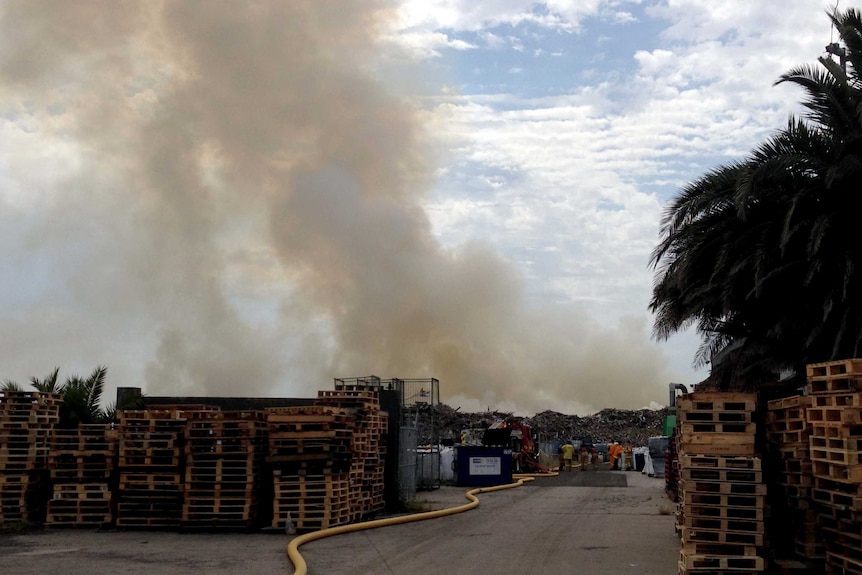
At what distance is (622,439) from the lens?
75.4 m

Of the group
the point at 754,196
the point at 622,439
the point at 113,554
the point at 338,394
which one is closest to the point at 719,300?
the point at 754,196

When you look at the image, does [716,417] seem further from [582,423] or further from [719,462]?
[582,423]

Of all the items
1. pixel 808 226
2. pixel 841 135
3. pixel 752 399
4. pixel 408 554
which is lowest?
pixel 408 554

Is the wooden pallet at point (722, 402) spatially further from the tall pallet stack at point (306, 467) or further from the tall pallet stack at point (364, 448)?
the tall pallet stack at point (364, 448)

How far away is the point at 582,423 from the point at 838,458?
71.9 meters

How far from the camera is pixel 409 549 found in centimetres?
1659

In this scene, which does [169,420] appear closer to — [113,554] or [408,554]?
[113,554]

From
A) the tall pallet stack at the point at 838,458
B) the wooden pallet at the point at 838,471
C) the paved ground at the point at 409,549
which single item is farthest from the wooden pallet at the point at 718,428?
the paved ground at the point at 409,549

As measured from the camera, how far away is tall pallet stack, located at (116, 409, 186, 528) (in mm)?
19125

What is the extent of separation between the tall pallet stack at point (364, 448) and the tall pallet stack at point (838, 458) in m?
11.0

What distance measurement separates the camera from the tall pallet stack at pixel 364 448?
68.7 feet

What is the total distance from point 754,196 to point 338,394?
428 inches

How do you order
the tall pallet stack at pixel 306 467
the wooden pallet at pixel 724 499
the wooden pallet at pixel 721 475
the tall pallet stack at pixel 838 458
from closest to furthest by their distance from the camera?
the tall pallet stack at pixel 838 458 → the wooden pallet at pixel 724 499 → the wooden pallet at pixel 721 475 → the tall pallet stack at pixel 306 467

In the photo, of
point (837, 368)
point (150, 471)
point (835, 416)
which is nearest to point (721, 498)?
point (835, 416)
